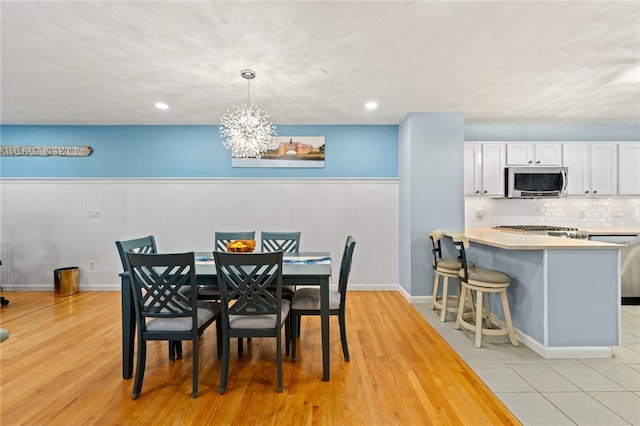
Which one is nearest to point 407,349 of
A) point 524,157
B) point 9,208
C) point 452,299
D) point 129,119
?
point 452,299

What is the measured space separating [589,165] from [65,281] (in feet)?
25.8

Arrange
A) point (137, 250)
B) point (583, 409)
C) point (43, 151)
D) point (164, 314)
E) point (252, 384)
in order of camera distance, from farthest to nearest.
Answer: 1. point (43, 151)
2. point (137, 250)
3. point (252, 384)
4. point (164, 314)
5. point (583, 409)

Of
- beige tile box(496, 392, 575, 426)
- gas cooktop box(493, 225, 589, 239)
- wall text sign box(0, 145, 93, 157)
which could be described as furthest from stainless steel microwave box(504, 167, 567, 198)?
wall text sign box(0, 145, 93, 157)

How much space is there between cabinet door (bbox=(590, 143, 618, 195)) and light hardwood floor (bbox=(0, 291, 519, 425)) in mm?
3600

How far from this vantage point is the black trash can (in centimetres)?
436

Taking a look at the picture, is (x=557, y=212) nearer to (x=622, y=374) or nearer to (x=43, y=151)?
(x=622, y=374)

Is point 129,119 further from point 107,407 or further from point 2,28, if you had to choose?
point 107,407

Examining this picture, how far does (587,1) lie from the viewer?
195 centimetres

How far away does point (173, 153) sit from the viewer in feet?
15.5

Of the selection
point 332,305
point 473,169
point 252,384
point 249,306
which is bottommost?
point 252,384

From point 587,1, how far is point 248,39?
90.5 inches

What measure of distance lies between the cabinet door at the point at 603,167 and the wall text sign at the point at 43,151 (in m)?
7.62

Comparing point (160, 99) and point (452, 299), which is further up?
point (160, 99)

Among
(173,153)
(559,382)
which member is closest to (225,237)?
(173,153)
